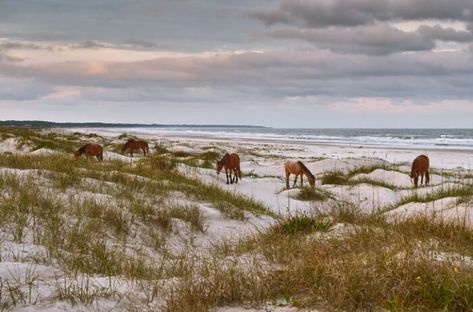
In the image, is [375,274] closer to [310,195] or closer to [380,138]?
[310,195]

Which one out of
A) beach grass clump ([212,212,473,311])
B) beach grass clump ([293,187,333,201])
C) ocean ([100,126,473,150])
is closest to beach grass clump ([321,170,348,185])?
beach grass clump ([293,187,333,201])

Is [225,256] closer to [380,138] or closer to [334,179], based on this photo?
[334,179]

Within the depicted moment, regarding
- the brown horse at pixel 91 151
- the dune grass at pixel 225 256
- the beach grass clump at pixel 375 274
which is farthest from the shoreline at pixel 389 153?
the beach grass clump at pixel 375 274

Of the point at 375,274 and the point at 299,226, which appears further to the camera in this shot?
the point at 299,226

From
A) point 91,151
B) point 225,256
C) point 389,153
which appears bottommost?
point 389,153

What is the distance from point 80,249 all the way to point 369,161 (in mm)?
18955

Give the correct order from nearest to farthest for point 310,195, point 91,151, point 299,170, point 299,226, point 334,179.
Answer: point 299,226, point 310,195, point 299,170, point 334,179, point 91,151

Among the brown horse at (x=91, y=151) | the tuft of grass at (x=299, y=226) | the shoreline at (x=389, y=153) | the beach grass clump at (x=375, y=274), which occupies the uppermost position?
the brown horse at (x=91, y=151)

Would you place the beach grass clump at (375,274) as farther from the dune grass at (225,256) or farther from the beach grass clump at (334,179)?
the beach grass clump at (334,179)

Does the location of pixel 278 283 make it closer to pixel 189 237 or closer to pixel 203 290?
pixel 203 290

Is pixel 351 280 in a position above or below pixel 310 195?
above

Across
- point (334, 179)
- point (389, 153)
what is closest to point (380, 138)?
point (389, 153)

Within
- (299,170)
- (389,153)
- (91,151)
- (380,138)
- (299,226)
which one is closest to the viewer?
(299,226)

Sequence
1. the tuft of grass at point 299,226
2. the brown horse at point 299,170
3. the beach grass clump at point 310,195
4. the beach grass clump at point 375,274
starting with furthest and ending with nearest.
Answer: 1. the brown horse at point 299,170
2. the beach grass clump at point 310,195
3. the tuft of grass at point 299,226
4. the beach grass clump at point 375,274
